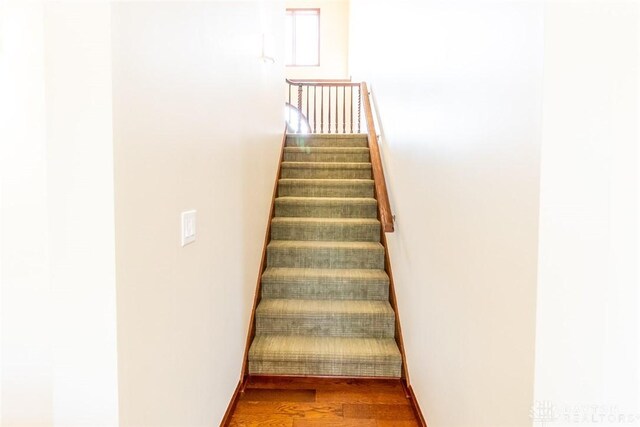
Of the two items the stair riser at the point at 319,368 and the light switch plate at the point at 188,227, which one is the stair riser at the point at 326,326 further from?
the light switch plate at the point at 188,227

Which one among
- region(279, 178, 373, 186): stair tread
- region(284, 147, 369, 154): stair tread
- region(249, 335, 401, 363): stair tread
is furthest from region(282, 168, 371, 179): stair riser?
region(249, 335, 401, 363): stair tread

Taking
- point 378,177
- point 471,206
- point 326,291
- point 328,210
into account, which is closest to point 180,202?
point 471,206

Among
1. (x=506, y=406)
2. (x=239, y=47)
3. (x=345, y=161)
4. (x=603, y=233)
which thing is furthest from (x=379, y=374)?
(x=345, y=161)

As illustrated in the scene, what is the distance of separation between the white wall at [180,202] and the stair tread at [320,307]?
27cm

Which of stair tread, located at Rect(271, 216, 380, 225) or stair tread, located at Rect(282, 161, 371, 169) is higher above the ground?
stair tread, located at Rect(282, 161, 371, 169)

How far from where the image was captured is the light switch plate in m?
1.28

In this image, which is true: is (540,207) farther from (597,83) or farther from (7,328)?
(7,328)

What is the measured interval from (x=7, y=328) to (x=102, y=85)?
65 cm

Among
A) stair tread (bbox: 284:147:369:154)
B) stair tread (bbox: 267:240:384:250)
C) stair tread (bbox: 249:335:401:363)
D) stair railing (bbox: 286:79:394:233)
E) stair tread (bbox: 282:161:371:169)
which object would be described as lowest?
stair tread (bbox: 249:335:401:363)

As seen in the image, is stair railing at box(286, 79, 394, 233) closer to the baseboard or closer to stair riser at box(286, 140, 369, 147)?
stair riser at box(286, 140, 369, 147)

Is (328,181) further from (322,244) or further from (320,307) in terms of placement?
(320,307)

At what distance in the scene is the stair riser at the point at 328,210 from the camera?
131 inches

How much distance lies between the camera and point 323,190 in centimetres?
359

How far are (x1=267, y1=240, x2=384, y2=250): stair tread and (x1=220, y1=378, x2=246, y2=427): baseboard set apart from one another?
1.03m
